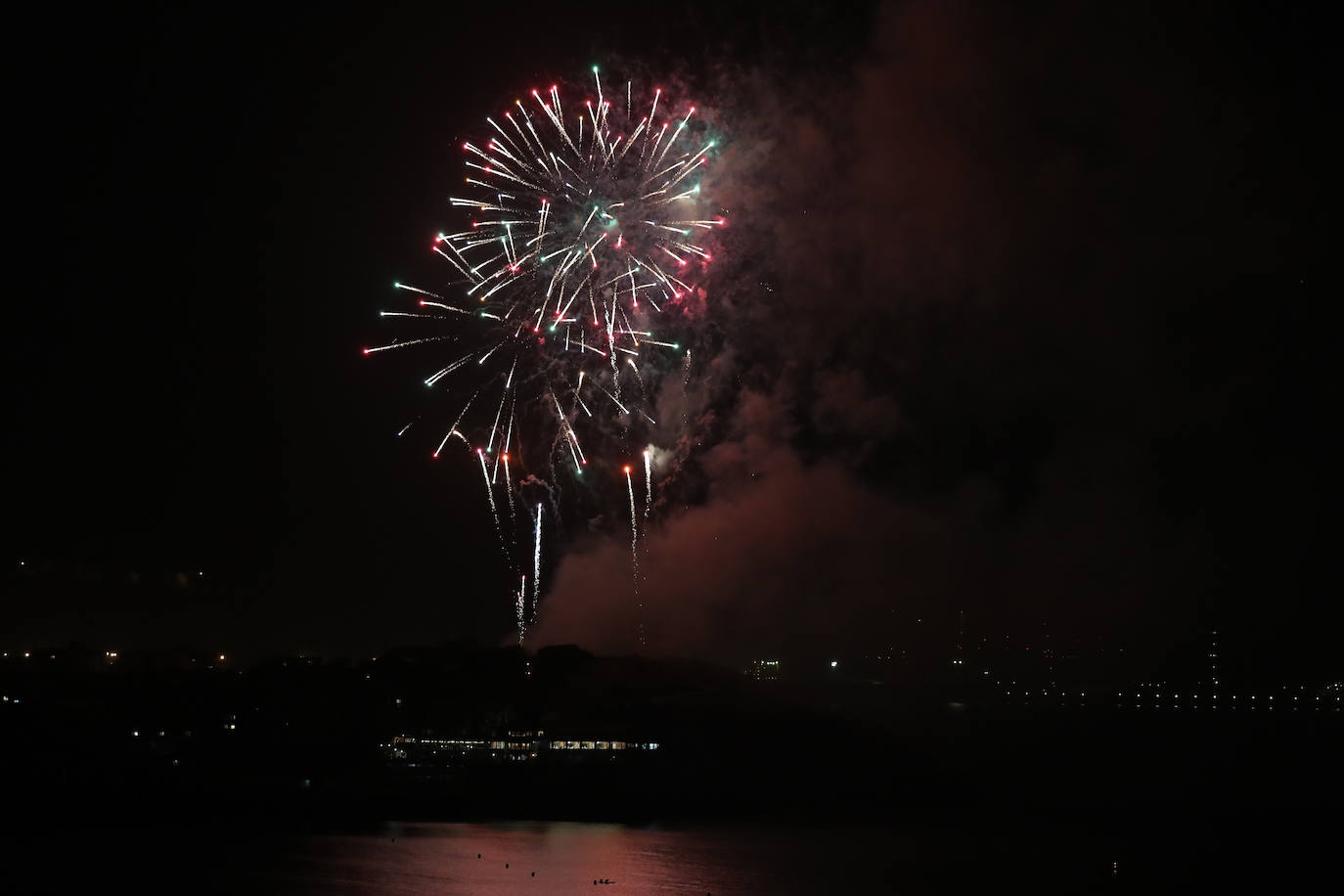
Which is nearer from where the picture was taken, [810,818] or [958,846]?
[958,846]

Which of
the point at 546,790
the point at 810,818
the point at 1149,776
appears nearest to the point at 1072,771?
the point at 1149,776

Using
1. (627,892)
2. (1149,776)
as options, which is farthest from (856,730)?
(627,892)

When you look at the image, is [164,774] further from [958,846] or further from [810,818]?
[958,846]

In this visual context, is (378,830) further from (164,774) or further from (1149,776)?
(1149,776)

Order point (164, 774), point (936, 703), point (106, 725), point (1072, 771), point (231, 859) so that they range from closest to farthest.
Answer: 1. point (231, 859)
2. point (164, 774)
3. point (106, 725)
4. point (1072, 771)
5. point (936, 703)

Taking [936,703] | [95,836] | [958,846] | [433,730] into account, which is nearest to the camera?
[95,836]

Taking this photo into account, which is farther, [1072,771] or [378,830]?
[1072,771]

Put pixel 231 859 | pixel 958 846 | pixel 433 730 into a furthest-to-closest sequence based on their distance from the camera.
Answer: pixel 433 730 < pixel 958 846 < pixel 231 859
